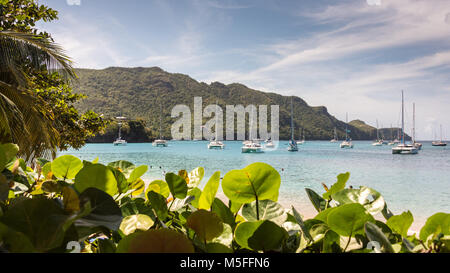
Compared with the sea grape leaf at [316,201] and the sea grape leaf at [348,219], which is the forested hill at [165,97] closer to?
the sea grape leaf at [316,201]

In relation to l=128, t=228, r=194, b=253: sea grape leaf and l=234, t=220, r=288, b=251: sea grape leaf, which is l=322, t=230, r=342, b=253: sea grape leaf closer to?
l=234, t=220, r=288, b=251: sea grape leaf

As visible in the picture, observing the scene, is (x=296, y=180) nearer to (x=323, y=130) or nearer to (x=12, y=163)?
(x=12, y=163)

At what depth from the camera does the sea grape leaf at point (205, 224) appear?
15.5 inches

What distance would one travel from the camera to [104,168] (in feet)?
1.39

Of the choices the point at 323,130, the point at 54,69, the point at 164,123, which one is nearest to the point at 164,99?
the point at 164,123

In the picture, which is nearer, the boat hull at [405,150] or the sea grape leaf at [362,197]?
the sea grape leaf at [362,197]

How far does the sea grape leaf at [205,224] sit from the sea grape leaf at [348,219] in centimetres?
17

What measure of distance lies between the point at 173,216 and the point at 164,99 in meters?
76.0

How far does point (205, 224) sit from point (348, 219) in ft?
0.72

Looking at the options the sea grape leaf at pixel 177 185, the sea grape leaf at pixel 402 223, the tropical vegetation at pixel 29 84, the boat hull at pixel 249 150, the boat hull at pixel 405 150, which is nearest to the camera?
the sea grape leaf at pixel 402 223

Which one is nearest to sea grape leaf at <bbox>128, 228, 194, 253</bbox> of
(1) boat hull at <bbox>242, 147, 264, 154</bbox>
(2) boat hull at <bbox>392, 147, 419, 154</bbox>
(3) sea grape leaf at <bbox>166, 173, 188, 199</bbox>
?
(3) sea grape leaf at <bbox>166, 173, 188, 199</bbox>

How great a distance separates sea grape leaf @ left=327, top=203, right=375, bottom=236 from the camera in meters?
0.40

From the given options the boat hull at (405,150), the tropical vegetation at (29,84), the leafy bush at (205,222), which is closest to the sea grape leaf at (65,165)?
the leafy bush at (205,222)

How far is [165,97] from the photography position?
245 feet
